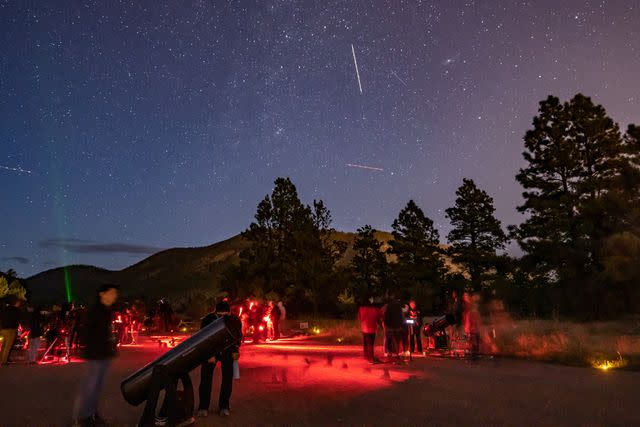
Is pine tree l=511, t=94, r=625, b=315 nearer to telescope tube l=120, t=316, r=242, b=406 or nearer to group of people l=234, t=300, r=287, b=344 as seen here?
group of people l=234, t=300, r=287, b=344

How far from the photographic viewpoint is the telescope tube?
6.73 m

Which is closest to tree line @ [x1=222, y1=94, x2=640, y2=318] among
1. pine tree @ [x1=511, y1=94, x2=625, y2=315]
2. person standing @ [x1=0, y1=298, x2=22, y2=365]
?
pine tree @ [x1=511, y1=94, x2=625, y2=315]

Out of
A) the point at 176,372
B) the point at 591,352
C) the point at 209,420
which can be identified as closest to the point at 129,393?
the point at 176,372

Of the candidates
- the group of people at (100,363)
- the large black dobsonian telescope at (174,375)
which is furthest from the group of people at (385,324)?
the large black dobsonian telescope at (174,375)

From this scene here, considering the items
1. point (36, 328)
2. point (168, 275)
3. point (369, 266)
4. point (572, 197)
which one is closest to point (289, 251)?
point (369, 266)

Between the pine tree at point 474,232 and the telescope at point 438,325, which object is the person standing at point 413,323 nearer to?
the telescope at point 438,325

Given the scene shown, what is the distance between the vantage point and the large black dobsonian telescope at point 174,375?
6.56 meters

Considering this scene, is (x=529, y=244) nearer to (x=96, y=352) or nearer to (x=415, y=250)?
(x=415, y=250)

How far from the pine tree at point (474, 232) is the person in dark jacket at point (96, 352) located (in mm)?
49112

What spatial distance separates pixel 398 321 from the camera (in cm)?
1662

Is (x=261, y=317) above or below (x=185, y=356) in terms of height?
above

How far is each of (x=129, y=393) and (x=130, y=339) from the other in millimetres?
23856

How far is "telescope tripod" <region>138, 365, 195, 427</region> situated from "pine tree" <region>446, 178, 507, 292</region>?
49.6 m

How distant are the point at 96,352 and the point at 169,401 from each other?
5.81ft
